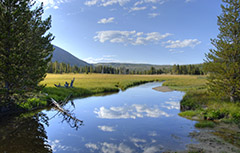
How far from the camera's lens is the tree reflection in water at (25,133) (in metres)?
10.3

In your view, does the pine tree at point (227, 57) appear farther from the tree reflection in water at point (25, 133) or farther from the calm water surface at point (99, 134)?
the tree reflection in water at point (25, 133)

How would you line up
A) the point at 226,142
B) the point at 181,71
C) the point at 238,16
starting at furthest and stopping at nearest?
the point at 181,71
the point at 238,16
the point at 226,142

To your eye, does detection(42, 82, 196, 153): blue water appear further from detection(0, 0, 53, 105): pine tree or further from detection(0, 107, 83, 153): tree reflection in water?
detection(0, 0, 53, 105): pine tree

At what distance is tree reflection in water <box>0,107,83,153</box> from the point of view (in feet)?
33.8

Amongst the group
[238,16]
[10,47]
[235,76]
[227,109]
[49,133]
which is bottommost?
[49,133]

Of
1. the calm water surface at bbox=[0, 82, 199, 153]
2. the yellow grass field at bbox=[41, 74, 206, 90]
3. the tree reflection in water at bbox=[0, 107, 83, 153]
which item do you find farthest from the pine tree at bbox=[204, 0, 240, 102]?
the yellow grass field at bbox=[41, 74, 206, 90]

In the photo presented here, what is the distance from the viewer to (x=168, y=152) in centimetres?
972

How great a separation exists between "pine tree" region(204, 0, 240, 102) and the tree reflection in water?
53.6ft

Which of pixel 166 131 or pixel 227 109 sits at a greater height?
pixel 227 109

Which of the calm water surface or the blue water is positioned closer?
the calm water surface

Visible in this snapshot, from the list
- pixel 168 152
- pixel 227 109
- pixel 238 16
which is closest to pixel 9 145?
pixel 168 152

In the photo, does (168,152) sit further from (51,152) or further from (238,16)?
(238,16)

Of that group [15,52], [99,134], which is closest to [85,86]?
[15,52]

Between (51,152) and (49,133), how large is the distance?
12.8 ft
